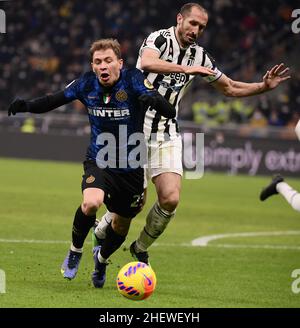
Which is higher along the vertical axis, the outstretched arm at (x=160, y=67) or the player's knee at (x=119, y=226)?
the outstretched arm at (x=160, y=67)

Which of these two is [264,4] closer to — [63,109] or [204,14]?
A: [63,109]

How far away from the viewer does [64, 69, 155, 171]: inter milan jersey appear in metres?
8.05

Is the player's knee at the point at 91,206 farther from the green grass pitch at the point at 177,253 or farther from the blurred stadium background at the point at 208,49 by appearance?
the blurred stadium background at the point at 208,49

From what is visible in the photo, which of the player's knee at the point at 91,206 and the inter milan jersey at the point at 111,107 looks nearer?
the player's knee at the point at 91,206

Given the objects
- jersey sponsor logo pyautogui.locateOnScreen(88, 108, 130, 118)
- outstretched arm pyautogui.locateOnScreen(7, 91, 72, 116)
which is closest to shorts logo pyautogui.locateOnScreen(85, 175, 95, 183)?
jersey sponsor logo pyautogui.locateOnScreen(88, 108, 130, 118)

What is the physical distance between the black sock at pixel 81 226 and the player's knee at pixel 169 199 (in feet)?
3.45

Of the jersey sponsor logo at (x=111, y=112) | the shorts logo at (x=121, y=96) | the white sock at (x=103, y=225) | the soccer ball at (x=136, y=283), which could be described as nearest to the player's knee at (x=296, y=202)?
the white sock at (x=103, y=225)

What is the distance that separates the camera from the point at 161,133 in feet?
30.2

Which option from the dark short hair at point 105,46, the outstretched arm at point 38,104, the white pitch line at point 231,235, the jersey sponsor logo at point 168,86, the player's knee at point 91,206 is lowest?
the white pitch line at point 231,235

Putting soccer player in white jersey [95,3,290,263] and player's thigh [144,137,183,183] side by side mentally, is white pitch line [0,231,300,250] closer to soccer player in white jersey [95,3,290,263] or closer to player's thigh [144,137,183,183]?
soccer player in white jersey [95,3,290,263]

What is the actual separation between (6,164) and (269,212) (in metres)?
9.32

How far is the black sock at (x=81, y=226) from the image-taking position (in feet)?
26.2

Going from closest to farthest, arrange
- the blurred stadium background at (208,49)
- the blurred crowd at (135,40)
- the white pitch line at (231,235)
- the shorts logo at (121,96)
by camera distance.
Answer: the shorts logo at (121,96)
the white pitch line at (231,235)
the blurred stadium background at (208,49)
the blurred crowd at (135,40)

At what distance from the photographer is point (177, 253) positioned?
35.2 feet
